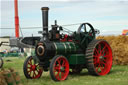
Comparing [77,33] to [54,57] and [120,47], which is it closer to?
[54,57]

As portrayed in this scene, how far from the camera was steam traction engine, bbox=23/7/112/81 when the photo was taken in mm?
8273

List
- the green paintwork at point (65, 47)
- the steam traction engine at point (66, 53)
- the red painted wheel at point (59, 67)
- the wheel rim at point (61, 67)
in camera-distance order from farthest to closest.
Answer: the green paintwork at point (65, 47)
the steam traction engine at point (66, 53)
the wheel rim at point (61, 67)
the red painted wheel at point (59, 67)

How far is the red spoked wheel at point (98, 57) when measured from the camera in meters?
8.95

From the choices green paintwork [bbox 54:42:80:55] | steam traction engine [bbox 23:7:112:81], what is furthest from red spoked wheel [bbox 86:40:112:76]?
green paintwork [bbox 54:42:80:55]

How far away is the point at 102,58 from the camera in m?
9.52

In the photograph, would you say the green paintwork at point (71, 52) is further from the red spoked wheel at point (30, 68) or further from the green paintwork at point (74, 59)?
the red spoked wheel at point (30, 68)

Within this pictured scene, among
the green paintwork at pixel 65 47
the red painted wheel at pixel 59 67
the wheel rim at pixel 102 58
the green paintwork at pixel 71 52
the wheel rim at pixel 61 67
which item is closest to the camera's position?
the red painted wheel at pixel 59 67

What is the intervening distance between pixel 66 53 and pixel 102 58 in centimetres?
162

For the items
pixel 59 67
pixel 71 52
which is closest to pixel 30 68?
pixel 59 67

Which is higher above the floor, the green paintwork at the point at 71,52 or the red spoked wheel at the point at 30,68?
the green paintwork at the point at 71,52

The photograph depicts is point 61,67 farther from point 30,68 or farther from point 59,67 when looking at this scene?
point 30,68

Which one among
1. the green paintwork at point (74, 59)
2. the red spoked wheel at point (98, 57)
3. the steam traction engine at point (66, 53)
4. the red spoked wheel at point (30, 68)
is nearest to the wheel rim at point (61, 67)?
the steam traction engine at point (66, 53)

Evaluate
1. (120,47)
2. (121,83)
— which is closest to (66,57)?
(121,83)

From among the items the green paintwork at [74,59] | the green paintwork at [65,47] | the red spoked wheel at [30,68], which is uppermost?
the green paintwork at [65,47]
